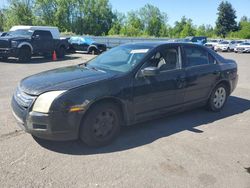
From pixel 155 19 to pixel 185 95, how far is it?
76957 mm

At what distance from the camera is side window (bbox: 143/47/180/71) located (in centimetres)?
520

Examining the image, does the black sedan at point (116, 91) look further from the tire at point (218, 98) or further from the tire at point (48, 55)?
the tire at point (48, 55)

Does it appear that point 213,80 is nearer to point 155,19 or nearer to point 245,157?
point 245,157

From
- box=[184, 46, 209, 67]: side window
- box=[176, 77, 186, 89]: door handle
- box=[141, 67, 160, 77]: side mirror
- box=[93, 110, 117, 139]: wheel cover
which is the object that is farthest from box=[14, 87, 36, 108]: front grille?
box=[184, 46, 209, 67]: side window

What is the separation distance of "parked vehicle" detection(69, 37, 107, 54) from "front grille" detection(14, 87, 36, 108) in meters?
19.4

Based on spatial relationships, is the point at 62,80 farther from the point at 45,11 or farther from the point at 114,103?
the point at 45,11

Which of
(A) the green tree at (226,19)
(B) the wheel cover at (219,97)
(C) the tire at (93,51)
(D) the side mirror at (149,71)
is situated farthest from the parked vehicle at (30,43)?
(A) the green tree at (226,19)

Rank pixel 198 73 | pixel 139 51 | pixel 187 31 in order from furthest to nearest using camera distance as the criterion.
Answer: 1. pixel 187 31
2. pixel 198 73
3. pixel 139 51

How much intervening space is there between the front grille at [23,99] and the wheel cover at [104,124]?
Answer: 0.96 m

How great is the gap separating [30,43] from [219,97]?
13.6 metres

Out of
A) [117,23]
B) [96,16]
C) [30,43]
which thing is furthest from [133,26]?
[30,43]

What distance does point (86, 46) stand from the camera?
24.1 metres

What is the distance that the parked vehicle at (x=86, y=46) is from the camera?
2366cm

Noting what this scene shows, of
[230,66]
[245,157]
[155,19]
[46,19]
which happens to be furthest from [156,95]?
[155,19]
